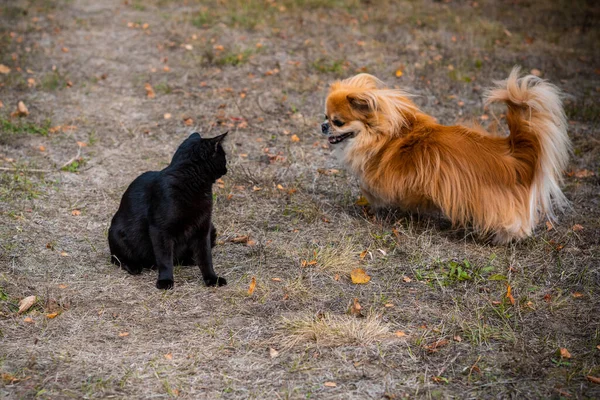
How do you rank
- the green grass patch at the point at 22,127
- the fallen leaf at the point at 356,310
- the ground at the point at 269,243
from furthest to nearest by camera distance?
the green grass patch at the point at 22,127 → the fallen leaf at the point at 356,310 → the ground at the point at 269,243

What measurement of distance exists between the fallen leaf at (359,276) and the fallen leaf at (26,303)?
2002mm

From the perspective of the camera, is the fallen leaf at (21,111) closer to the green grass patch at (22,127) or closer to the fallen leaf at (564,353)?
the green grass patch at (22,127)

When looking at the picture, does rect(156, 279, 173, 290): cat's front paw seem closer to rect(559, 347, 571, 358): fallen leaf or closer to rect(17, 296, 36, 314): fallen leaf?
rect(17, 296, 36, 314): fallen leaf

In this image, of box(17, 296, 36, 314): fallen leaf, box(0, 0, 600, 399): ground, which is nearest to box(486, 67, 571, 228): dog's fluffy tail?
box(0, 0, 600, 399): ground

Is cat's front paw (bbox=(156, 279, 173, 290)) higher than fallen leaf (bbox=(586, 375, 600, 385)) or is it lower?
lower

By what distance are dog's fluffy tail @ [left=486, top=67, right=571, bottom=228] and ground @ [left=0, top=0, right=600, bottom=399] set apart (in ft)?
1.65

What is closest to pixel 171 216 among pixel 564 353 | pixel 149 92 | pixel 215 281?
pixel 215 281

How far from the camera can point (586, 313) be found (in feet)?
12.5

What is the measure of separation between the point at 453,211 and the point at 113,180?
9.82 ft

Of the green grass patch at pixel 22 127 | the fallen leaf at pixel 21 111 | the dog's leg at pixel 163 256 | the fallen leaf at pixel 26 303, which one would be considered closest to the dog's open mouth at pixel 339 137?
the dog's leg at pixel 163 256

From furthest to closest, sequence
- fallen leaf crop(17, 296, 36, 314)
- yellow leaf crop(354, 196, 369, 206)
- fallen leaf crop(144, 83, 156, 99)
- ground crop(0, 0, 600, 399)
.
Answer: fallen leaf crop(144, 83, 156, 99)
yellow leaf crop(354, 196, 369, 206)
fallen leaf crop(17, 296, 36, 314)
ground crop(0, 0, 600, 399)

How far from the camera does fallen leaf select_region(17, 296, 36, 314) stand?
3614 millimetres

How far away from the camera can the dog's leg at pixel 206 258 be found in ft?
13.1

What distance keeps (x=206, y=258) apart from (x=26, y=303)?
3.60 ft
